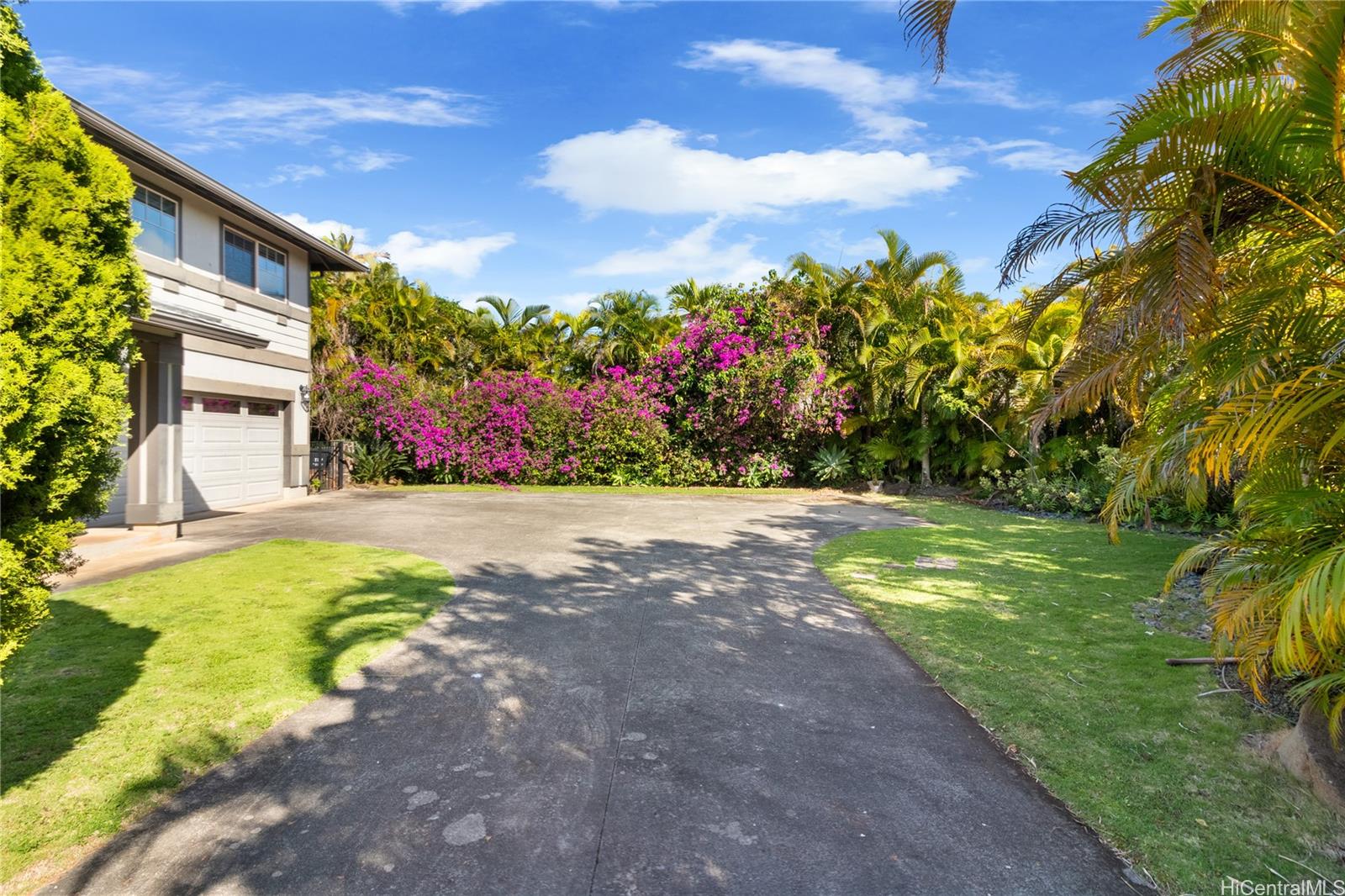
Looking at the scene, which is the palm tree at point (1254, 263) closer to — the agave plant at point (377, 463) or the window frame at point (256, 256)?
the window frame at point (256, 256)

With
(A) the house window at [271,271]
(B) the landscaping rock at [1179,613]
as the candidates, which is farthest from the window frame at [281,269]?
(B) the landscaping rock at [1179,613]

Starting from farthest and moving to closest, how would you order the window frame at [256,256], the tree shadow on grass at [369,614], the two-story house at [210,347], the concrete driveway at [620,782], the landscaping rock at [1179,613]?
the window frame at [256,256]
the two-story house at [210,347]
the landscaping rock at [1179,613]
the tree shadow on grass at [369,614]
the concrete driveway at [620,782]

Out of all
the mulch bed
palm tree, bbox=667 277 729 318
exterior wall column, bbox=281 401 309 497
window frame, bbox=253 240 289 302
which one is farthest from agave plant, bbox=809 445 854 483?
window frame, bbox=253 240 289 302

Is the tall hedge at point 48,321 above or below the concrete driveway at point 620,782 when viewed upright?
above

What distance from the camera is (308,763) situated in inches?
136

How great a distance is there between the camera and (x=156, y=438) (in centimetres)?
973

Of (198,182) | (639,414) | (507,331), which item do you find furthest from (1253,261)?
(507,331)

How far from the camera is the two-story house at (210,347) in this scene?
969 centimetres

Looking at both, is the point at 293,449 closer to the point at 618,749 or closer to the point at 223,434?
the point at 223,434

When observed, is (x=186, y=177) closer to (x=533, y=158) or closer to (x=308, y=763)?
(x=533, y=158)

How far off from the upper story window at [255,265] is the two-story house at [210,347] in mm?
24

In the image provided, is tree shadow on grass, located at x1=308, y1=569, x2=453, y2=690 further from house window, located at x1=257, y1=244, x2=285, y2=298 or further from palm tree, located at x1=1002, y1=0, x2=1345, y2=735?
house window, located at x1=257, y1=244, x2=285, y2=298

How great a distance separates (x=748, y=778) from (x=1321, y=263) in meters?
4.09

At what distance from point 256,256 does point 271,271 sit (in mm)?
538
